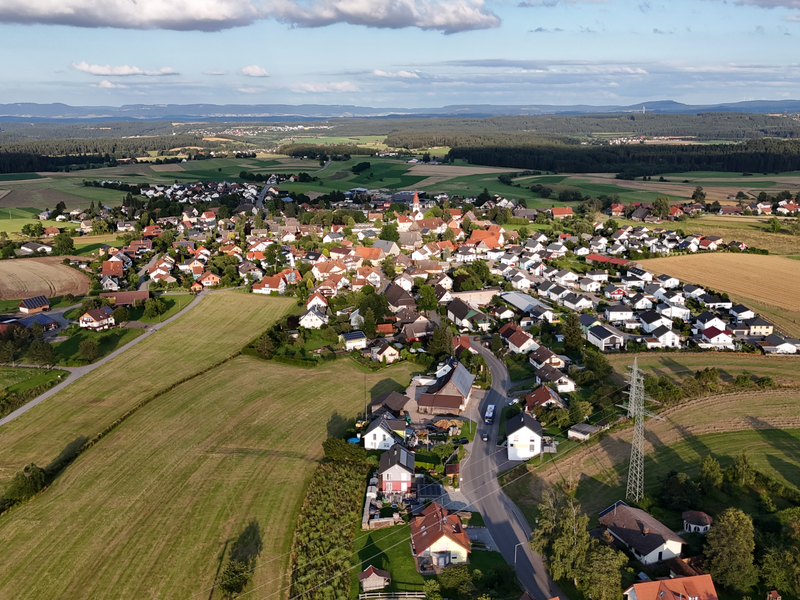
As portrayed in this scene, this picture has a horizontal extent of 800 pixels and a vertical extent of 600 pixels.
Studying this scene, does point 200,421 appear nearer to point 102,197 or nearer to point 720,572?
point 720,572

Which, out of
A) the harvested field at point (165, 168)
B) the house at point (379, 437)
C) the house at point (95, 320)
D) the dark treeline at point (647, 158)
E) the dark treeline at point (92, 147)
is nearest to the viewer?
the house at point (379, 437)

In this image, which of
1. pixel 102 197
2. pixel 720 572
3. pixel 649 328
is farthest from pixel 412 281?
pixel 102 197

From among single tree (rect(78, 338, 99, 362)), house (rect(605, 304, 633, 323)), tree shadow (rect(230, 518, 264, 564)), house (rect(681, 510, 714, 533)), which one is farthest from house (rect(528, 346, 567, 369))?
single tree (rect(78, 338, 99, 362))

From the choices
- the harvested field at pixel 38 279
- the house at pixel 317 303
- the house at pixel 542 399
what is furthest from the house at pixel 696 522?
the harvested field at pixel 38 279

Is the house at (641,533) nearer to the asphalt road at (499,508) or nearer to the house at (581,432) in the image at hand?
the asphalt road at (499,508)

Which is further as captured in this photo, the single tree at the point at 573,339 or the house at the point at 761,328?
the house at the point at 761,328

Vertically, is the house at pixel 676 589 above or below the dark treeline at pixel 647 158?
below
